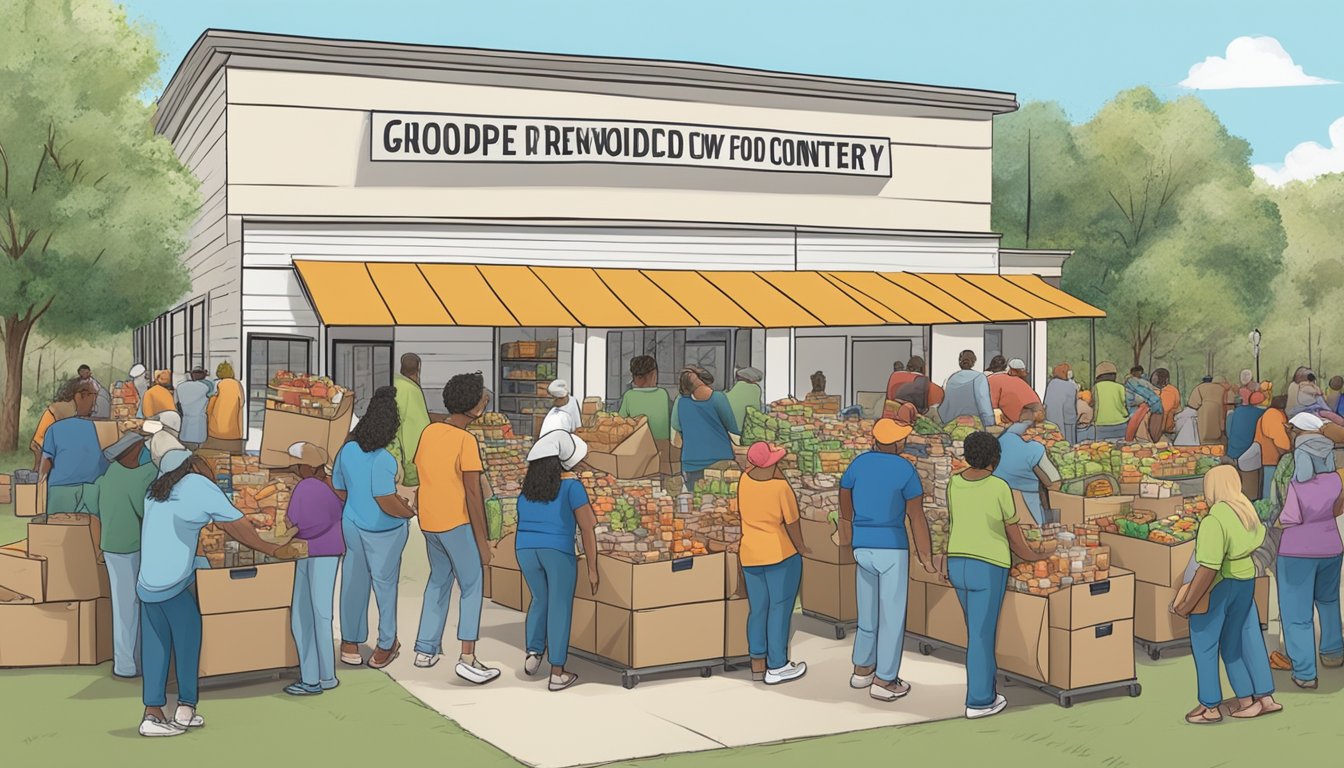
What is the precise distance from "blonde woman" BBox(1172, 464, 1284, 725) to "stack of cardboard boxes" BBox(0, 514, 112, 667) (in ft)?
24.0

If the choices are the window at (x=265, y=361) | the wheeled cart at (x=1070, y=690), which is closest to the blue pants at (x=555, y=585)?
the wheeled cart at (x=1070, y=690)

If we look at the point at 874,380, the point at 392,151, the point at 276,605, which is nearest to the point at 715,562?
the point at 276,605

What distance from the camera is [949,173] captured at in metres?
29.6

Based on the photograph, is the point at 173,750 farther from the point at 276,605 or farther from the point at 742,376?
the point at 742,376

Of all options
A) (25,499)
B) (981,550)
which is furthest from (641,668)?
(25,499)

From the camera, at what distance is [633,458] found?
17922 mm

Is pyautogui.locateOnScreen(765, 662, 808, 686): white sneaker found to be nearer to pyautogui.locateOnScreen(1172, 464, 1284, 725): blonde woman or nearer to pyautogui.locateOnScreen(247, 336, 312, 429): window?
pyautogui.locateOnScreen(1172, 464, 1284, 725): blonde woman

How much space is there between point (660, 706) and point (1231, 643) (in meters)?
3.57

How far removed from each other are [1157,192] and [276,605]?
52.7 m

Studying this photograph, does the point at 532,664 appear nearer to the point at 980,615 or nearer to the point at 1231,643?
the point at 980,615

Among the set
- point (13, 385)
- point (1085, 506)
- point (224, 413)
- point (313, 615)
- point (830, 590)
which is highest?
point (13, 385)

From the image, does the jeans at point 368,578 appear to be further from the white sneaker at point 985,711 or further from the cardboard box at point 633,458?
the cardboard box at point 633,458

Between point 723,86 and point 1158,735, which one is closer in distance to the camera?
point 1158,735

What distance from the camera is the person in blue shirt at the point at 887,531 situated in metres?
9.09
